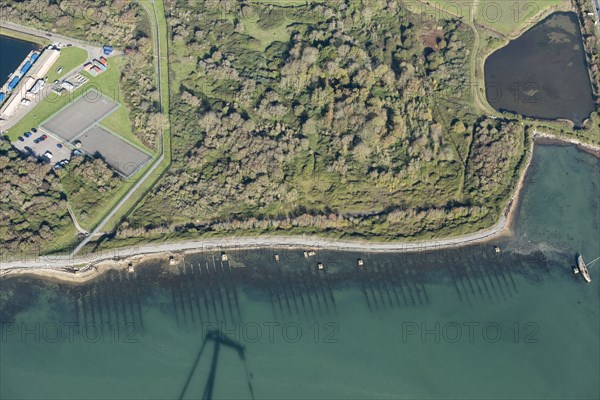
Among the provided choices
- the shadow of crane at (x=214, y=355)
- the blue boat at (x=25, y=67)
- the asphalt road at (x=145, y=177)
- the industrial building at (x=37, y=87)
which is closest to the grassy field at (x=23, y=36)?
the blue boat at (x=25, y=67)

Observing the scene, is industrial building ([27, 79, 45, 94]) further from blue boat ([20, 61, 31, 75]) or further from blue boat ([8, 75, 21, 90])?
blue boat ([20, 61, 31, 75])

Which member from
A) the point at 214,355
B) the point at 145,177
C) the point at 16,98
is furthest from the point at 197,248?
the point at 16,98

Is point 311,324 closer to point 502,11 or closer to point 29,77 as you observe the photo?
point 29,77

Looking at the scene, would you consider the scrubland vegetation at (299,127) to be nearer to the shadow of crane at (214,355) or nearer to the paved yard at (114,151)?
the paved yard at (114,151)

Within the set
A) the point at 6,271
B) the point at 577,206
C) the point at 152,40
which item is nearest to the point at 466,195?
the point at 577,206

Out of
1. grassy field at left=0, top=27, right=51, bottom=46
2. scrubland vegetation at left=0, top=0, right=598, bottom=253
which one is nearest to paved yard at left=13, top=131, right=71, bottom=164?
scrubland vegetation at left=0, top=0, right=598, bottom=253
